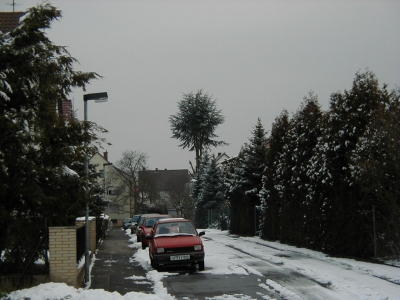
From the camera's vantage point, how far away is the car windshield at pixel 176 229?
16.5 meters

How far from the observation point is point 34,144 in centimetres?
1057

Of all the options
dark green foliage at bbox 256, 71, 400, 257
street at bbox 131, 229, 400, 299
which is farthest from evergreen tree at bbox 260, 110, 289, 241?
street at bbox 131, 229, 400, 299

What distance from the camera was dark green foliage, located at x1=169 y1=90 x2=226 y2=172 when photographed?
57.6 meters

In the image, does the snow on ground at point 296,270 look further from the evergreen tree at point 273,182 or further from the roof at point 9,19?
the roof at point 9,19

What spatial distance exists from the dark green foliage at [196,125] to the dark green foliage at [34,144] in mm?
46162

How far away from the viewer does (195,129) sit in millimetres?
57500

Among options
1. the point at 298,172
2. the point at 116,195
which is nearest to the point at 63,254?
the point at 298,172

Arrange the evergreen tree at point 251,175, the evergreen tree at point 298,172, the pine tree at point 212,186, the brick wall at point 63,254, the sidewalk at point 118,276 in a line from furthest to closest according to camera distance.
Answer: the pine tree at point 212,186 → the evergreen tree at point 251,175 → the evergreen tree at point 298,172 → the sidewalk at point 118,276 → the brick wall at point 63,254

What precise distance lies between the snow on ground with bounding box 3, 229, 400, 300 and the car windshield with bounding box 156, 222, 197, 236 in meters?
1.14

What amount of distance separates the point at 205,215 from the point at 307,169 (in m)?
33.4

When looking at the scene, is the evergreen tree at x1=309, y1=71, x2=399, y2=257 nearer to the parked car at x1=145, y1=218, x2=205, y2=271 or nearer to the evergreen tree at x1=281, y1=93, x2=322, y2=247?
the evergreen tree at x1=281, y1=93, x2=322, y2=247

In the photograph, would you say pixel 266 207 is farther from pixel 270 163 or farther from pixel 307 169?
pixel 307 169

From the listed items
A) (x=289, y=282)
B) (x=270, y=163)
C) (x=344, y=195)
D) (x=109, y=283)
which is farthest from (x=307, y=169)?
(x=109, y=283)

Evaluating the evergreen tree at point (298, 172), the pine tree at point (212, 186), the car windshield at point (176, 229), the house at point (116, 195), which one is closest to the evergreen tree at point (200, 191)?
the pine tree at point (212, 186)
